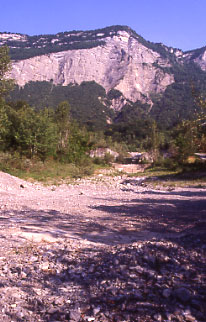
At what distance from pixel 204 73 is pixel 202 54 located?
164 ft

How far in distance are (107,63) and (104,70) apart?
7569 millimetres

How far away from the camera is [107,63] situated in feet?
548

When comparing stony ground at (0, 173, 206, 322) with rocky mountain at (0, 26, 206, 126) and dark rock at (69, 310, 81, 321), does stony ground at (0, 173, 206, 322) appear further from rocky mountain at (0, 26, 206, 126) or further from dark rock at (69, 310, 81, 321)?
rocky mountain at (0, 26, 206, 126)

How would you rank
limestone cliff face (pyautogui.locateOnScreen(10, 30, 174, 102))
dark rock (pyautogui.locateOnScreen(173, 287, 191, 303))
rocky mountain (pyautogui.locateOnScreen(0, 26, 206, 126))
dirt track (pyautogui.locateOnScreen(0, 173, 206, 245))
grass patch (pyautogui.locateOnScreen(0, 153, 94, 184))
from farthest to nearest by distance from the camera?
limestone cliff face (pyautogui.locateOnScreen(10, 30, 174, 102))
rocky mountain (pyautogui.locateOnScreen(0, 26, 206, 126))
grass patch (pyautogui.locateOnScreen(0, 153, 94, 184))
dirt track (pyautogui.locateOnScreen(0, 173, 206, 245))
dark rock (pyautogui.locateOnScreen(173, 287, 191, 303))

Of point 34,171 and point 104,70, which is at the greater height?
point 104,70

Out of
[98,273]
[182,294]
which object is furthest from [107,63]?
[182,294]

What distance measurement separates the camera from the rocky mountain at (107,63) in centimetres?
14112

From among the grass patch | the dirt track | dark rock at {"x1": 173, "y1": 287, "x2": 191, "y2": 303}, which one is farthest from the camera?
the grass patch

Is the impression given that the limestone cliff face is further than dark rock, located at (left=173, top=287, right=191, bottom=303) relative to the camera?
Yes

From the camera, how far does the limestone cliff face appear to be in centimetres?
14300

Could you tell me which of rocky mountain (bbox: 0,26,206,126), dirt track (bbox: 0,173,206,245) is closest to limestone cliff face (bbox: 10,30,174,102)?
rocky mountain (bbox: 0,26,206,126)

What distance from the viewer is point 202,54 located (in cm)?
18300

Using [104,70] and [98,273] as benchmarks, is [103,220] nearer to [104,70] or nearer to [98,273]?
[98,273]

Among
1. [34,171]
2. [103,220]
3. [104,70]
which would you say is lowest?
[34,171]
